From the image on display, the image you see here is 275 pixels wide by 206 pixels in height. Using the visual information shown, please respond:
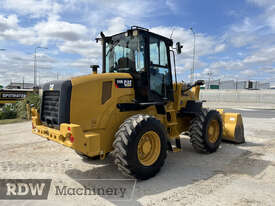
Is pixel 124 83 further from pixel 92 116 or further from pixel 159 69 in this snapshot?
pixel 159 69

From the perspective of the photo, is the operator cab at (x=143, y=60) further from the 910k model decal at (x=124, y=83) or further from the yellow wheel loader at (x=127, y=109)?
the 910k model decal at (x=124, y=83)

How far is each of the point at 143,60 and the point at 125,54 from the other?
0.53 m

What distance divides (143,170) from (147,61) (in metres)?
2.42

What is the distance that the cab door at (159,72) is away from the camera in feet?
18.2

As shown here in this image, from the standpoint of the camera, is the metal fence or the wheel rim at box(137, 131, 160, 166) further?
the metal fence

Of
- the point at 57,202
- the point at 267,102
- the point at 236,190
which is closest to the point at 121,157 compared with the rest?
the point at 57,202

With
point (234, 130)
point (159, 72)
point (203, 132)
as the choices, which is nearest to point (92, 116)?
point (159, 72)

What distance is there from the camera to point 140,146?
470 centimetres

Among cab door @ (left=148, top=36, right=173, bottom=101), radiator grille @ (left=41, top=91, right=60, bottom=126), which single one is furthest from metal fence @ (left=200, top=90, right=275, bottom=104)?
radiator grille @ (left=41, top=91, right=60, bottom=126)

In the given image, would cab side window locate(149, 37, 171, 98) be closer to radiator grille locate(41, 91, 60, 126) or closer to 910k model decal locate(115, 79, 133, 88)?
910k model decal locate(115, 79, 133, 88)

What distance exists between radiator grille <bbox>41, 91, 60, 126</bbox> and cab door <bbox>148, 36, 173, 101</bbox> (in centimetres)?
208

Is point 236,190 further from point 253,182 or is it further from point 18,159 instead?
point 18,159

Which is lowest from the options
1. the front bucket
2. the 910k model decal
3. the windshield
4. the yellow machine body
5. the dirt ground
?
the dirt ground

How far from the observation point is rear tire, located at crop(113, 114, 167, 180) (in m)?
4.29
